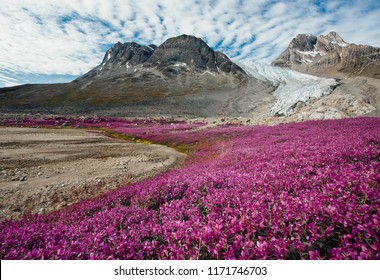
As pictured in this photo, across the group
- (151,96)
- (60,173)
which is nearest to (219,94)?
(151,96)

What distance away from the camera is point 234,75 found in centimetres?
18750

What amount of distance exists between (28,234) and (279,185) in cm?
671

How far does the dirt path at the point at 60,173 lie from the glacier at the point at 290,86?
72.4 metres

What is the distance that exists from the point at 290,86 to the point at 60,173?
487ft

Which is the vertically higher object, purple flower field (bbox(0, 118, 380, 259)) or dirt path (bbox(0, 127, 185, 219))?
purple flower field (bbox(0, 118, 380, 259))

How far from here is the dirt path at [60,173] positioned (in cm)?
944

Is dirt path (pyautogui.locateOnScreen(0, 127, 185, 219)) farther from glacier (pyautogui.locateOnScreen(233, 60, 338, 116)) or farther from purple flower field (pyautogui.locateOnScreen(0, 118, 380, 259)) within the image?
glacier (pyautogui.locateOnScreen(233, 60, 338, 116))

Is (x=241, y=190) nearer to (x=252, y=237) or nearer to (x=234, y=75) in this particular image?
(x=252, y=237)

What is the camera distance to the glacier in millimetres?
79250

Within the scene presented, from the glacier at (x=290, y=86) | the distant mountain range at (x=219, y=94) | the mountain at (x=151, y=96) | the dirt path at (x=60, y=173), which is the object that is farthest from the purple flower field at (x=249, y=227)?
the mountain at (x=151, y=96)

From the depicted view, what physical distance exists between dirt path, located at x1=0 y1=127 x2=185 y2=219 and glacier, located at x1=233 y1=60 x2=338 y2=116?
7237 cm

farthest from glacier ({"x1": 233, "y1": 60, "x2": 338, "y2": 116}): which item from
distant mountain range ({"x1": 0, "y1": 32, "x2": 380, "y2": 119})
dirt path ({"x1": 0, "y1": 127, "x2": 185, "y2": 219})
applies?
dirt path ({"x1": 0, "y1": 127, "x2": 185, "y2": 219})

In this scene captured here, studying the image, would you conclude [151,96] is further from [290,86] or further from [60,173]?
[60,173]

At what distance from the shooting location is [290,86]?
13512cm
